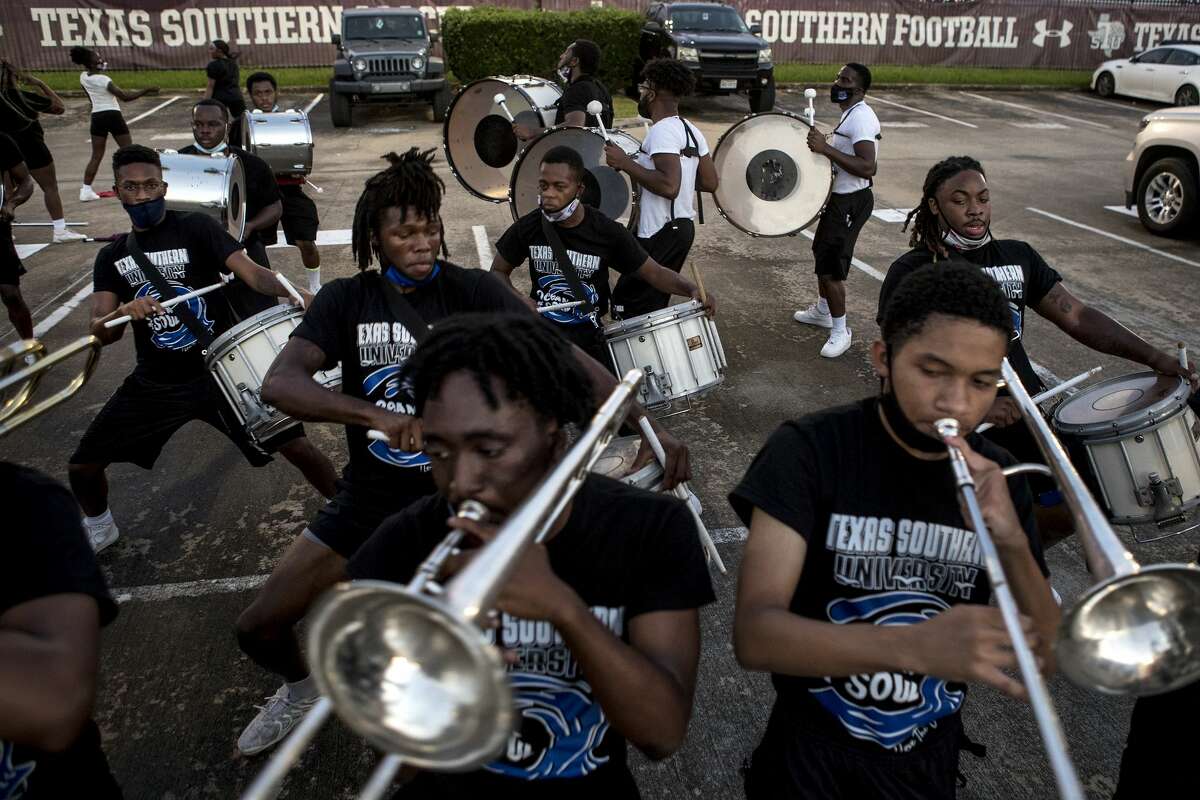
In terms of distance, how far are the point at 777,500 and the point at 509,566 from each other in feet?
2.71

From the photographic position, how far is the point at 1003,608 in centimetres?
150

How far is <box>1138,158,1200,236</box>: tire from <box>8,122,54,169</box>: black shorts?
1219 cm

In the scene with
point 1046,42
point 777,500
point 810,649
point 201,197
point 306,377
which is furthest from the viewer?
point 1046,42

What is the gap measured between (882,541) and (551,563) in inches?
29.0

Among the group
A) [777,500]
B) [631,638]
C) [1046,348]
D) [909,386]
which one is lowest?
[1046,348]

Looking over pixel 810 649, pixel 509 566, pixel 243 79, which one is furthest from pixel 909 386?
pixel 243 79

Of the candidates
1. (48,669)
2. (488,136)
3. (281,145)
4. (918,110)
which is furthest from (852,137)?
(918,110)

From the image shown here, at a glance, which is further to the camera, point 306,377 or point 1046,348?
point 1046,348

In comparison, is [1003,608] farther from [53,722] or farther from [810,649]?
[53,722]

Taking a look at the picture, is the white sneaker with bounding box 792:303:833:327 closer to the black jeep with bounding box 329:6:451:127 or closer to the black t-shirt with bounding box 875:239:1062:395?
the black t-shirt with bounding box 875:239:1062:395

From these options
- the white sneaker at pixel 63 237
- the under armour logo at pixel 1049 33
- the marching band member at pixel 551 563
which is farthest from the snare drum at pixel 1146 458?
the under armour logo at pixel 1049 33

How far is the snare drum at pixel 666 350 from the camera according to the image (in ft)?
14.7

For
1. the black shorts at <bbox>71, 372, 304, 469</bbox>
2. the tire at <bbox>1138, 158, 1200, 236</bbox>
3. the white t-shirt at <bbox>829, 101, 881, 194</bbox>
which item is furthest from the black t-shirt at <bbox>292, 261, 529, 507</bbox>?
the tire at <bbox>1138, 158, 1200, 236</bbox>

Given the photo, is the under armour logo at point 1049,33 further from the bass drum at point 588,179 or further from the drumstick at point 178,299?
the drumstick at point 178,299
